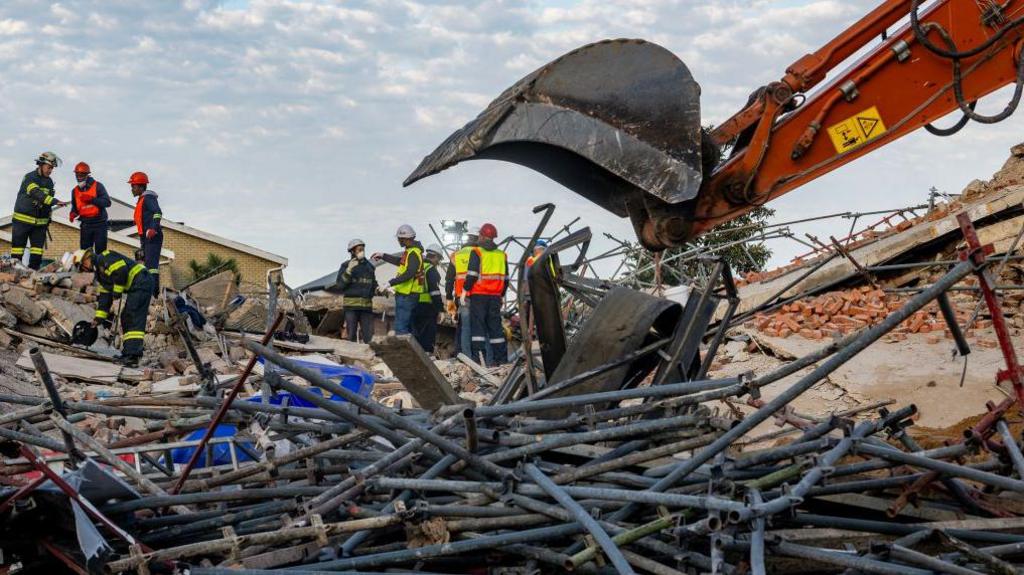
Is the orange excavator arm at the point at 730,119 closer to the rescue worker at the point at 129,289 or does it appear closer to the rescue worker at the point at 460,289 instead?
the rescue worker at the point at 129,289

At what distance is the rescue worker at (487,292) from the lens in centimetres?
1389

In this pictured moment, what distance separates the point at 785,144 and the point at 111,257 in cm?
940

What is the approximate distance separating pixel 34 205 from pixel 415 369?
12474 millimetres

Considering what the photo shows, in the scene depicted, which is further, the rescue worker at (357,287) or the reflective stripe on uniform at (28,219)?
the reflective stripe on uniform at (28,219)

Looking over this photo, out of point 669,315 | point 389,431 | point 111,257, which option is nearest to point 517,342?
point 111,257

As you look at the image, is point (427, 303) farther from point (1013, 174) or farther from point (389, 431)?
point (389, 431)

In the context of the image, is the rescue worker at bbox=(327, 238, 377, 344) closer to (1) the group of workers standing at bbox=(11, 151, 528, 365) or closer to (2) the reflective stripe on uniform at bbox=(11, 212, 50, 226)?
(1) the group of workers standing at bbox=(11, 151, 528, 365)

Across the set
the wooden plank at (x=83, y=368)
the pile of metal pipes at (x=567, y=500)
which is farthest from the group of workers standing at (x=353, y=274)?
the pile of metal pipes at (x=567, y=500)

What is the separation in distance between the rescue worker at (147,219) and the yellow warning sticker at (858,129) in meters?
11.5

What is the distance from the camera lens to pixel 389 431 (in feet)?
13.2

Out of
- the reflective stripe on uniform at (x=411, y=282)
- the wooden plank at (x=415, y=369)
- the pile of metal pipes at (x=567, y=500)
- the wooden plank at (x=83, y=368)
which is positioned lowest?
the wooden plank at (x=83, y=368)

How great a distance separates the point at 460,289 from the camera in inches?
573

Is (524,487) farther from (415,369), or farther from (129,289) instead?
(129,289)

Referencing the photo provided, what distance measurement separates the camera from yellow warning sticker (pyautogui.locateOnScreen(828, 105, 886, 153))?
17.0 ft
